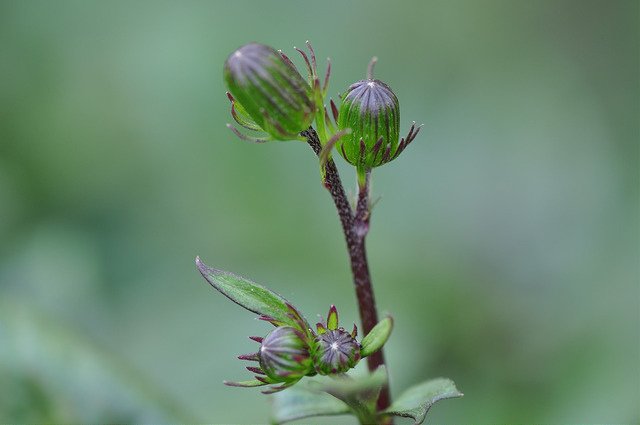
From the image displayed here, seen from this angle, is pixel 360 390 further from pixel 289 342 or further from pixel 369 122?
pixel 369 122

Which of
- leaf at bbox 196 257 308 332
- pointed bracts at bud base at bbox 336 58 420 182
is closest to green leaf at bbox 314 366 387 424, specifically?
leaf at bbox 196 257 308 332

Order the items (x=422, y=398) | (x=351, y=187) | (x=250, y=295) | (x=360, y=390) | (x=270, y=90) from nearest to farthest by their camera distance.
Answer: (x=360, y=390), (x=270, y=90), (x=250, y=295), (x=422, y=398), (x=351, y=187)

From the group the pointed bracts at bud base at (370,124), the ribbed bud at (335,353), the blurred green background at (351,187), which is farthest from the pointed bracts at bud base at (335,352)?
the blurred green background at (351,187)

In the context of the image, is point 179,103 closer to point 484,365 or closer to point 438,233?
point 438,233

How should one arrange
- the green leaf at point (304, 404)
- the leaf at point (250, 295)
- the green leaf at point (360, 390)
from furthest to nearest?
the green leaf at point (304, 404) → the leaf at point (250, 295) → the green leaf at point (360, 390)

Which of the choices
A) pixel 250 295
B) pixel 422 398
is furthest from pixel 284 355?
pixel 422 398

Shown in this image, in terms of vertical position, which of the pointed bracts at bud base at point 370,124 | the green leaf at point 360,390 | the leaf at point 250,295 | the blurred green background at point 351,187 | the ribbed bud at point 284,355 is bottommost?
the green leaf at point 360,390

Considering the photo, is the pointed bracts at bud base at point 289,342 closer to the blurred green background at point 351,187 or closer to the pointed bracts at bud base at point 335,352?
the pointed bracts at bud base at point 335,352
